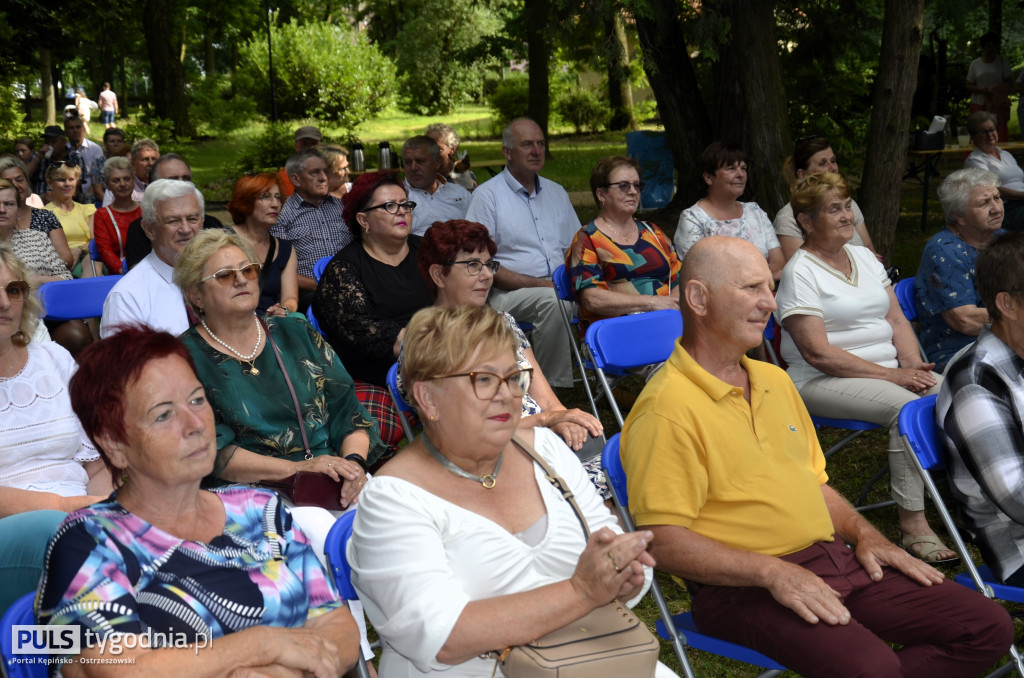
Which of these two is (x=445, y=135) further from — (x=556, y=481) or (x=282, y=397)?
(x=556, y=481)

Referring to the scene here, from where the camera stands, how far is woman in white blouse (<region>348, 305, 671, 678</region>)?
2.06 m

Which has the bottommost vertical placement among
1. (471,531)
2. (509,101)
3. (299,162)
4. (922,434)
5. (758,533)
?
(758,533)

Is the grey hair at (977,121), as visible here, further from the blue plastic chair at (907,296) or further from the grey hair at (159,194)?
the grey hair at (159,194)

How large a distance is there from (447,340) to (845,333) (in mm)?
2686

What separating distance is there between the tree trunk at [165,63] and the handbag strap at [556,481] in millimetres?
21391

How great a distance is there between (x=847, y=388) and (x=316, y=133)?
6472 millimetres

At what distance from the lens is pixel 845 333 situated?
4379 millimetres

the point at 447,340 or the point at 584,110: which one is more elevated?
the point at 584,110

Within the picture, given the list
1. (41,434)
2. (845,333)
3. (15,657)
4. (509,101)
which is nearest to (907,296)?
(845,333)

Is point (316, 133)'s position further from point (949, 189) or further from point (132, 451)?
point (132, 451)

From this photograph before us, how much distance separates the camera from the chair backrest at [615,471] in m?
2.85

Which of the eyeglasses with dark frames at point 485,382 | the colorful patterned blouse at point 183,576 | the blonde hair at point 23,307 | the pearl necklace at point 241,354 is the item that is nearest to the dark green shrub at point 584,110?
the pearl necklace at point 241,354

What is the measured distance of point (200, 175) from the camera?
62.2ft

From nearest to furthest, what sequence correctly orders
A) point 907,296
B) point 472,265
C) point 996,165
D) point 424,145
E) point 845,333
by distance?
point 472,265
point 845,333
point 907,296
point 424,145
point 996,165
